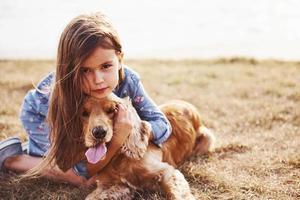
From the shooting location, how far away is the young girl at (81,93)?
3070 millimetres

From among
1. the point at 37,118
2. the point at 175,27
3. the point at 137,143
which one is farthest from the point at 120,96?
the point at 175,27

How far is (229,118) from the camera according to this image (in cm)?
520

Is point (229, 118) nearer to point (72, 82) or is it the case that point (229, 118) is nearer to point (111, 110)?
point (111, 110)

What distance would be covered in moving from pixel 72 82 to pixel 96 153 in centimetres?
50

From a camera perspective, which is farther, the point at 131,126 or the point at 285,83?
the point at 285,83

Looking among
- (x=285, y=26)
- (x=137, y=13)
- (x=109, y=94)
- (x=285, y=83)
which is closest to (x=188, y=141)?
(x=109, y=94)

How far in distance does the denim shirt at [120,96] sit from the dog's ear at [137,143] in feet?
0.33

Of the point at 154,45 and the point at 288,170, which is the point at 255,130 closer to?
the point at 288,170

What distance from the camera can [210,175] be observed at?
3668mm

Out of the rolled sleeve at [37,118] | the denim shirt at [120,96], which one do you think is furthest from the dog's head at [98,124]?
the rolled sleeve at [37,118]

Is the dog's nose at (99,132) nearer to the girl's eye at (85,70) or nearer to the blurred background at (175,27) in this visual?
the girl's eye at (85,70)

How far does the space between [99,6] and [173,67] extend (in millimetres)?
3763

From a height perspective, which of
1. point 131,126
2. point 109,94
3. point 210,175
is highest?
point 109,94

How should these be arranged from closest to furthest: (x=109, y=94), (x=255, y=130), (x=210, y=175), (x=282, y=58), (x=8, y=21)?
(x=109, y=94) < (x=210, y=175) < (x=255, y=130) < (x=282, y=58) < (x=8, y=21)
